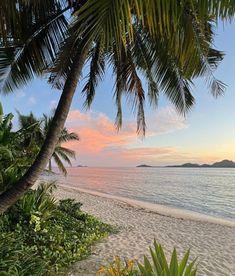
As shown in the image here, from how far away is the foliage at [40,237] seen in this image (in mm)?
4765

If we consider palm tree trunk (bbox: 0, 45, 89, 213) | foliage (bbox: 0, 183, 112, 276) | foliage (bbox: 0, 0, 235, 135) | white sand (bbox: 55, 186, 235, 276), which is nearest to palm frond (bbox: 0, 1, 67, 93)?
foliage (bbox: 0, 0, 235, 135)

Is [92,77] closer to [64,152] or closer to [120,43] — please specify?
[120,43]

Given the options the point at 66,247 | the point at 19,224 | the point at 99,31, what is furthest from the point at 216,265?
the point at 99,31

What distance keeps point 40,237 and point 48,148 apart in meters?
2.78

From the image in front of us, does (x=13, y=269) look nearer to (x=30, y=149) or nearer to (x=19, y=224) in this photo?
(x=19, y=224)

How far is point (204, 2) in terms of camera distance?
3.04 metres

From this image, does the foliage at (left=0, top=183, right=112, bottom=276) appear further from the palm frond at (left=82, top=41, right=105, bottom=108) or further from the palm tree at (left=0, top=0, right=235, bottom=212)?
the palm frond at (left=82, top=41, right=105, bottom=108)

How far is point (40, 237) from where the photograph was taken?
637 cm

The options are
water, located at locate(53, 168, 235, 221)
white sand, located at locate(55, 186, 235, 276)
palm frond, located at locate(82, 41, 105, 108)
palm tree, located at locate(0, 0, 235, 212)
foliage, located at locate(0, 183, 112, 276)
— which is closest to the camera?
palm tree, located at locate(0, 0, 235, 212)

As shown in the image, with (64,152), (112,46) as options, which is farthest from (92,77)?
(64,152)

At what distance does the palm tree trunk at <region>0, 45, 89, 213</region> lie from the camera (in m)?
4.12

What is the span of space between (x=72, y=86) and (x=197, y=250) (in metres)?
5.82

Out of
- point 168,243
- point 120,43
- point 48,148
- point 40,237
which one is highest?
point 120,43

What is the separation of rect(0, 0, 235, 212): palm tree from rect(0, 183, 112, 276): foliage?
1162mm
